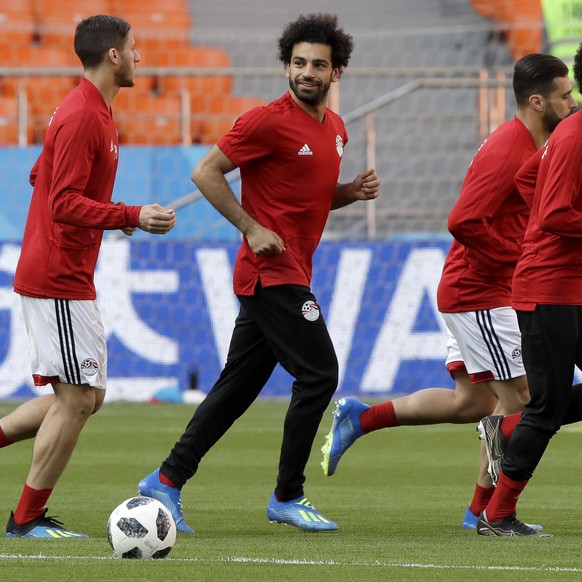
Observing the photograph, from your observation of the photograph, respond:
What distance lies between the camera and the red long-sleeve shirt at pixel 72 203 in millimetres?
5668

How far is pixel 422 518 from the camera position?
6652 millimetres

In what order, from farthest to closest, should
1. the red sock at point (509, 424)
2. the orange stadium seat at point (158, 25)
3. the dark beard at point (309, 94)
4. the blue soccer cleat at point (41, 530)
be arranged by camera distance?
the orange stadium seat at point (158, 25)
the dark beard at point (309, 94)
the red sock at point (509, 424)
the blue soccer cleat at point (41, 530)

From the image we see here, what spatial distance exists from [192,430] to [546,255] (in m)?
1.80

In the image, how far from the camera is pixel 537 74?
20.4ft

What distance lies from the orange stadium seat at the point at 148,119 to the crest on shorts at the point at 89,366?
419 inches

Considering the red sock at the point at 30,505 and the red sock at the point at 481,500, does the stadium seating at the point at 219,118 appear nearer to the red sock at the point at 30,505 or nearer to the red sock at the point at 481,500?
the red sock at the point at 481,500

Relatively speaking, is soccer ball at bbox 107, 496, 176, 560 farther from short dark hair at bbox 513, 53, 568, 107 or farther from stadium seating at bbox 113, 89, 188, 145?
stadium seating at bbox 113, 89, 188, 145

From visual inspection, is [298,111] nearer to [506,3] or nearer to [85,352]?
[85,352]

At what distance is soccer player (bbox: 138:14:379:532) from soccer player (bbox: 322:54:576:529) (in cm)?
69

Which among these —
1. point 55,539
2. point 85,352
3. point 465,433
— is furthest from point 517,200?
point 465,433

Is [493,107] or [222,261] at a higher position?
[493,107]

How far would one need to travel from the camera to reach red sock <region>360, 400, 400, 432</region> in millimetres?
7211

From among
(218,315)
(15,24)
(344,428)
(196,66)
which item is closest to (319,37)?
(344,428)

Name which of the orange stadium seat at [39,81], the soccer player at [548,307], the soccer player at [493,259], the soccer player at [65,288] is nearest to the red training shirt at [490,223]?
the soccer player at [493,259]
